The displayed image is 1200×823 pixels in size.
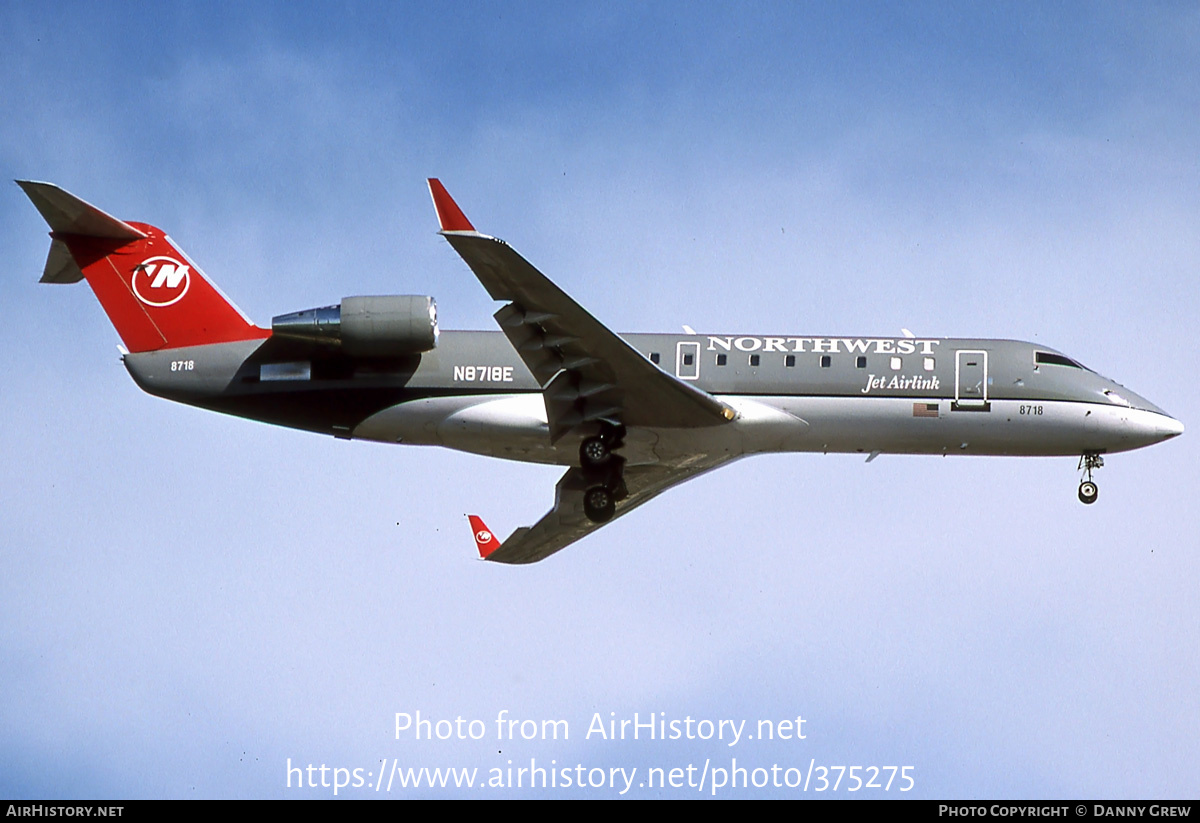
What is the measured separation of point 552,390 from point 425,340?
2.43 m

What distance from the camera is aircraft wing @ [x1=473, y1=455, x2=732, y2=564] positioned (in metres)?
29.8

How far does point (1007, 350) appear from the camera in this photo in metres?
28.7

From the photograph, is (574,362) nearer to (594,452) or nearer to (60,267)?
(594,452)

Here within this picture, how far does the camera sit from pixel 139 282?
28578 millimetres

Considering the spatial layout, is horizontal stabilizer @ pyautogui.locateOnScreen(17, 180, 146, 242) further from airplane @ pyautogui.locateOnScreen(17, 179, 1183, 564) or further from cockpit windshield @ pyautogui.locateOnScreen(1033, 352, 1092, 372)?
cockpit windshield @ pyautogui.locateOnScreen(1033, 352, 1092, 372)

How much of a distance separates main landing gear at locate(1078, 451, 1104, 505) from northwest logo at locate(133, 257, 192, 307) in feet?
56.3

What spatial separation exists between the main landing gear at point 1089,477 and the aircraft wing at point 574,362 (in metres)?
7.06

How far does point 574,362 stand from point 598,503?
2856 millimetres

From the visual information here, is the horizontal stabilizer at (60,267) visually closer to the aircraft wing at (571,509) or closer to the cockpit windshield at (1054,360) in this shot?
the aircraft wing at (571,509)

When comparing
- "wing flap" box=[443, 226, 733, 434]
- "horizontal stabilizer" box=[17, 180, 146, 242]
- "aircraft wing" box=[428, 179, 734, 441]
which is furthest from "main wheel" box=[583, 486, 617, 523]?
"horizontal stabilizer" box=[17, 180, 146, 242]

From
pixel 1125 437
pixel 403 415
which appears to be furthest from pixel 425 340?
pixel 1125 437

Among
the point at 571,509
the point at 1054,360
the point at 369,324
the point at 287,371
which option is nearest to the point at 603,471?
the point at 571,509

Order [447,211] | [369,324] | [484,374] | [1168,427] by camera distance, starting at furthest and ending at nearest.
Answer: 1. [1168,427]
2. [484,374]
3. [369,324]
4. [447,211]
